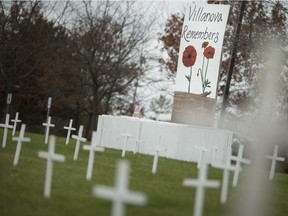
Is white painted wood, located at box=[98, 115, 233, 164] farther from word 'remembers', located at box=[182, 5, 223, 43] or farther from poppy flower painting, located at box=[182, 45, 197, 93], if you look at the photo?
word 'remembers', located at box=[182, 5, 223, 43]

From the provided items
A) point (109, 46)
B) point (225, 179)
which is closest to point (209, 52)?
point (225, 179)

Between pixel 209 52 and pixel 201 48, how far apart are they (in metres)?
0.42

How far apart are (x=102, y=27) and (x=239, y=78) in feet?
36.2

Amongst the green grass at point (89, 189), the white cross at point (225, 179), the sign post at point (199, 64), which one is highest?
the sign post at point (199, 64)

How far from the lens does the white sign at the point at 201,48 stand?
23.0 m

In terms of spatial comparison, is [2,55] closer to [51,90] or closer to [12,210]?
[51,90]

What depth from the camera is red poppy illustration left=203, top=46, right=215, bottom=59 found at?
2314 centimetres

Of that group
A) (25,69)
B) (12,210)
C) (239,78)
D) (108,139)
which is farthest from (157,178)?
(25,69)

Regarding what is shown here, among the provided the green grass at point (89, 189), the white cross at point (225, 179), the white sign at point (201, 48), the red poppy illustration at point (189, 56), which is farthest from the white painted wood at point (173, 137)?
the white cross at point (225, 179)

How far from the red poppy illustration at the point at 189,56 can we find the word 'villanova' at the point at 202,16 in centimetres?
113

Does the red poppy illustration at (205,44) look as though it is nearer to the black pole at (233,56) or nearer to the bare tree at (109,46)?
the black pole at (233,56)

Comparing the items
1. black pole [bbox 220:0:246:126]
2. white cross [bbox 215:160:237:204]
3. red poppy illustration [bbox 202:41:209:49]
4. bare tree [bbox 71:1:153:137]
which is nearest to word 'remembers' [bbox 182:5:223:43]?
red poppy illustration [bbox 202:41:209:49]

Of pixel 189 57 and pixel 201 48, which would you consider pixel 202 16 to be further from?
pixel 189 57

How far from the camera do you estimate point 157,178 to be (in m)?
14.9
